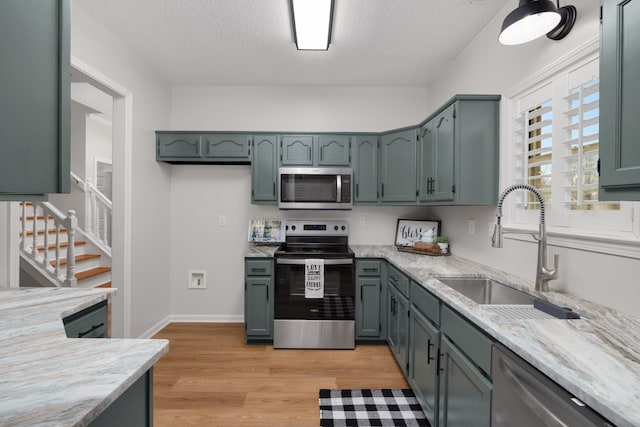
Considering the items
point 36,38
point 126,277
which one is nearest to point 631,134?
point 36,38

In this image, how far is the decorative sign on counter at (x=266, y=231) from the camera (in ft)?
10.8

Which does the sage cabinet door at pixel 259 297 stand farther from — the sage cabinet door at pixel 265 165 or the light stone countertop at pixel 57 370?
the light stone countertop at pixel 57 370

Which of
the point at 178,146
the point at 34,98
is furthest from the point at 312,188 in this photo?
Result: the point at 34,98

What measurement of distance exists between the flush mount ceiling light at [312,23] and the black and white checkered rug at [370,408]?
2.60 metres

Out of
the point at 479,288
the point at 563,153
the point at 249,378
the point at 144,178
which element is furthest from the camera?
the point at 144,178

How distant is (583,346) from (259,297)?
2.39 m

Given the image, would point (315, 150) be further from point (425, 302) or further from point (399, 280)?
point (425, 302)

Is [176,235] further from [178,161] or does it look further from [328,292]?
[328,292]

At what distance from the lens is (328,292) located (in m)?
2.79

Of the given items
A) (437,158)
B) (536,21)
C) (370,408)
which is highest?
(536,21)

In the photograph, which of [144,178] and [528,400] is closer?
[528,400]

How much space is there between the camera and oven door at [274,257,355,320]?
2789 millimetres

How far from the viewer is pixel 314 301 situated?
2.79m

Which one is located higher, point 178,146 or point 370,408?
point 178,146
